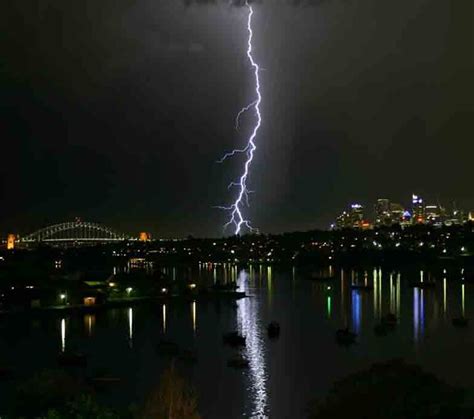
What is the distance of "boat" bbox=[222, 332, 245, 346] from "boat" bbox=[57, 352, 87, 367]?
337cm

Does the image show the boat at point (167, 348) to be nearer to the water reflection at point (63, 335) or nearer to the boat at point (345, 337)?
the water reflection at point (63, 335)

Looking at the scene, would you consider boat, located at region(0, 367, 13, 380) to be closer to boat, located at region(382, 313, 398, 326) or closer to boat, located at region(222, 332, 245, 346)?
boat, located at region(222, 332, 245, 346)

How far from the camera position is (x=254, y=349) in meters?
16.0

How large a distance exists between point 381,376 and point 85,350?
1054 cm

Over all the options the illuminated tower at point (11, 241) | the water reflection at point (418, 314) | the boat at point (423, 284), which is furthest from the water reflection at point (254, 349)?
the illuminated tower at point (11, 241)

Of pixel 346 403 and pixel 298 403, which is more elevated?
pixel 346 403

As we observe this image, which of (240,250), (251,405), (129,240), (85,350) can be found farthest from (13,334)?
(129,240)

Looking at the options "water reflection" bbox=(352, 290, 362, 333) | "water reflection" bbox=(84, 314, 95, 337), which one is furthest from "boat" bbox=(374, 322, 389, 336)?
"water reflection" bbox=(84, 314, 95, 337)

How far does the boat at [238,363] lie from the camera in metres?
13.9

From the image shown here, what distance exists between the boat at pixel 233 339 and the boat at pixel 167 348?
4.05 feet

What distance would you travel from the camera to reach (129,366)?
14234 millimetres

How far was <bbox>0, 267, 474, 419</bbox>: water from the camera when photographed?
480 inches

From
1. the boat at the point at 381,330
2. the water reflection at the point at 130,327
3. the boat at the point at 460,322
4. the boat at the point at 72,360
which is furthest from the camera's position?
the boat at the point at 460,322

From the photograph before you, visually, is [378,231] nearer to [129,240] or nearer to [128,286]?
[129,240]
